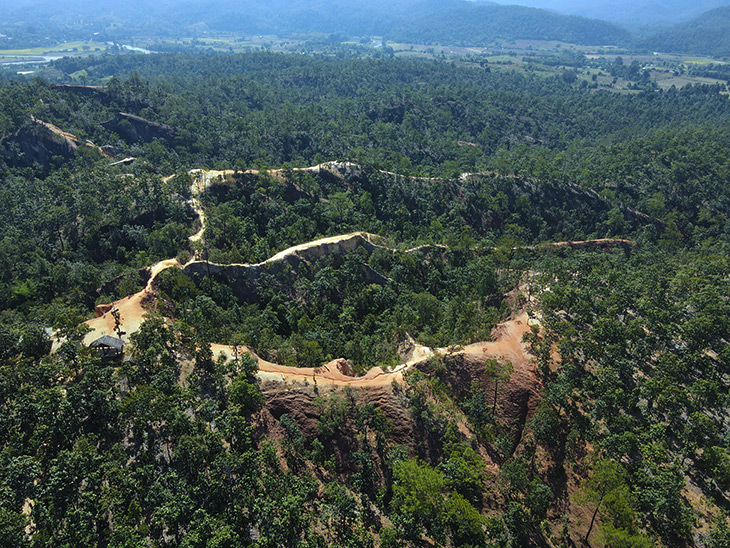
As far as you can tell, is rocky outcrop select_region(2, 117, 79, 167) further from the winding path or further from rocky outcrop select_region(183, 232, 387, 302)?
rocky outcrop select_region(183, 232, 387, 302)

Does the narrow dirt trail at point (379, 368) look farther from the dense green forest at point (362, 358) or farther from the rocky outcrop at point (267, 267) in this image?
the rocky outcrop at point (267, 267)

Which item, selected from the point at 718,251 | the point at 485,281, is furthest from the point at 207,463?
the point at 718,251

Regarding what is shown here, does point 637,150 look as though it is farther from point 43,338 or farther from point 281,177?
point 43,338

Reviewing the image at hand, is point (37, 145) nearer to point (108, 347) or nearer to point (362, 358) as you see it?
point (108, 347)

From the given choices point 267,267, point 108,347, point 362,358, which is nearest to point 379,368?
point 362,358

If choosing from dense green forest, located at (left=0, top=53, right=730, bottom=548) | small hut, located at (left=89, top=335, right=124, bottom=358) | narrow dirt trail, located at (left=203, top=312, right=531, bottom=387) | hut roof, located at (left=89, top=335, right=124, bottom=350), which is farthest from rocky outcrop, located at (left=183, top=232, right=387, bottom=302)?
small hut, located at (left=89, top=335, right=124, bottom=358)

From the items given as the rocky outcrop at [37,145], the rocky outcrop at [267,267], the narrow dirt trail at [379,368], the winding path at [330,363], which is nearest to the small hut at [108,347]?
the winding path at [330,363]
